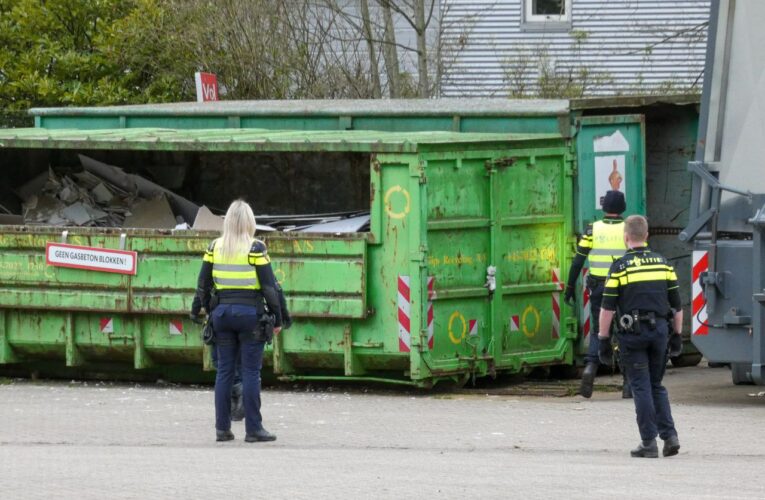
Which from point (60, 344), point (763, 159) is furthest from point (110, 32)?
point (763, 159)

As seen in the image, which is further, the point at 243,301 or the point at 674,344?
the point at 243,301

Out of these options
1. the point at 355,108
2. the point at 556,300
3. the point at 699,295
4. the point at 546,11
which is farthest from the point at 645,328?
the point at 546,11

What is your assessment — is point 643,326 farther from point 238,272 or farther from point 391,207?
point 391,207

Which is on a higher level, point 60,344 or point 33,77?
point 33,77

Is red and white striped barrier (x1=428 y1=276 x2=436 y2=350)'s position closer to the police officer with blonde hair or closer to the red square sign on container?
the police officer with blonde hair

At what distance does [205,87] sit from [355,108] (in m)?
4.84

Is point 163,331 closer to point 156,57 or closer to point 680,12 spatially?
point 156,57

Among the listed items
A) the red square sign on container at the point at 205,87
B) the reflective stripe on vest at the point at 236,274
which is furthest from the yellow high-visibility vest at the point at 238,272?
the red square sign on container at the point at 205,87

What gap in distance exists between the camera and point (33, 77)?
68.8 ft

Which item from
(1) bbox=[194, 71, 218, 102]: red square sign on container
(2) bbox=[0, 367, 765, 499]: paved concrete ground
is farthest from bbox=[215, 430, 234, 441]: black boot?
(1) bbox=[194, 71, 218, 102]: red square sign on container

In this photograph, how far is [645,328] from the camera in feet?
30.6

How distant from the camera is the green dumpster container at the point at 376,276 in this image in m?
12.0

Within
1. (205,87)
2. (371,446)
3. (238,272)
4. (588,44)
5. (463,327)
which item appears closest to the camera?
(238,272)

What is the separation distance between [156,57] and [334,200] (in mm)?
8117
